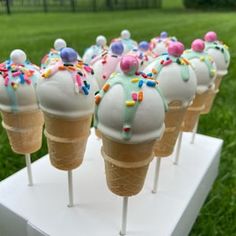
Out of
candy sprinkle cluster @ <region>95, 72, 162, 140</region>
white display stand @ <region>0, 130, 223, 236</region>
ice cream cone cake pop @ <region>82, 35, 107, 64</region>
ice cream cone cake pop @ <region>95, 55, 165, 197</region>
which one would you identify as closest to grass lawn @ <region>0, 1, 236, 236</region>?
white display stand @ <region>0, 130, 223, 236</region>

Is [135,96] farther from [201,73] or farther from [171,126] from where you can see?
[201,73]

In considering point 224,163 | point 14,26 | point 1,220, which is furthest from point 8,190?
point 14,26

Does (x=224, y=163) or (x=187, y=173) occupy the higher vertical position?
(x=187, y=173)

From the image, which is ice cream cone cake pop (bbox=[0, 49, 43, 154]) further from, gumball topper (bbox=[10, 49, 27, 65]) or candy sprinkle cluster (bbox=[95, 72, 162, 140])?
candy sprinkle cluster (bbox=[95, 72, 162, 140])

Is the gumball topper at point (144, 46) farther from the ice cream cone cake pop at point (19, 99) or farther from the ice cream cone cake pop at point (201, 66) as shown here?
the ice cream cone cake pop at point (19, 99)

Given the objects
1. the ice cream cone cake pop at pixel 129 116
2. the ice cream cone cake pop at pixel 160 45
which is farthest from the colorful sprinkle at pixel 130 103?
the ice cream cone cake pop at pixel 160 45

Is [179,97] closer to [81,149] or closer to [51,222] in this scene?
[81,149]

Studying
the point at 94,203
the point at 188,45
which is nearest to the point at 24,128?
the point at 94,203
